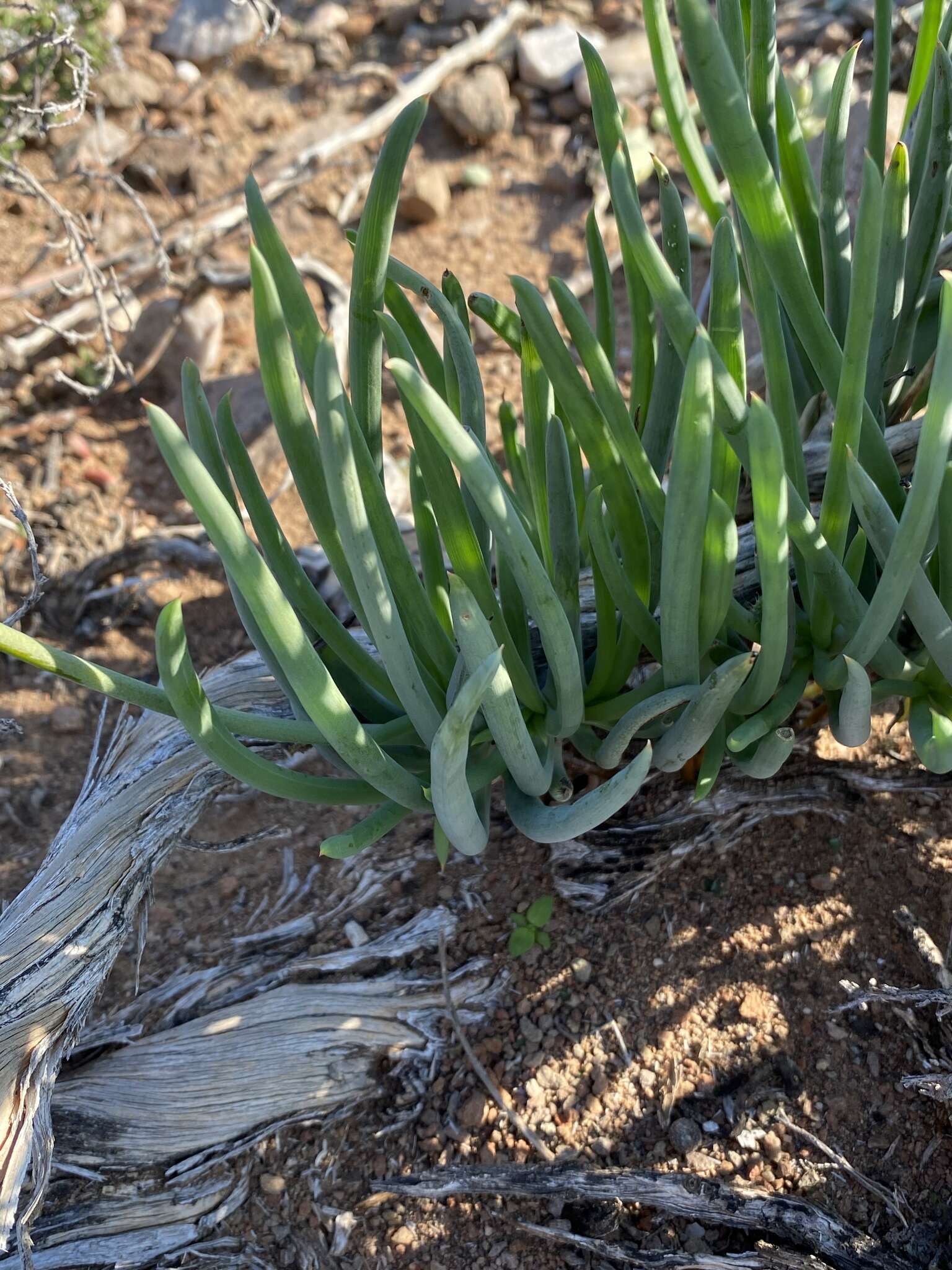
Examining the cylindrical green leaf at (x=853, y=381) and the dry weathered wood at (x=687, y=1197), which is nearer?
the cylindrical green leaf at (x=853, y=381)

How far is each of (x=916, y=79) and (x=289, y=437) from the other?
93 cm

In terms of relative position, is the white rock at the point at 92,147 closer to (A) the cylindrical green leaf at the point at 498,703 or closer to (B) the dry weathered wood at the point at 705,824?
(B) the dry weathered wood at the point at 705,824

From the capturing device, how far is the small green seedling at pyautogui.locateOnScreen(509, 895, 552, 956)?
137 centimetres

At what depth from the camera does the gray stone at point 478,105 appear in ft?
11.2

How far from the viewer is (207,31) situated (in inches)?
144

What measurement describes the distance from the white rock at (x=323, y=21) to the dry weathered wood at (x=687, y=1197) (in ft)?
12.8

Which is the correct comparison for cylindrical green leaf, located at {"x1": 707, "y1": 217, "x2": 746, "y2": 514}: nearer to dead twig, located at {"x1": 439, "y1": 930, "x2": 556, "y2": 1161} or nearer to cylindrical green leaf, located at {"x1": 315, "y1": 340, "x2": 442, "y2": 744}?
cylindrical green leaf, located at {"x1": 315, "y1": 340, "x2": 442, "y2": 744}

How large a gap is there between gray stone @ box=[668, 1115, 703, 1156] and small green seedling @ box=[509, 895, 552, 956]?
274mm

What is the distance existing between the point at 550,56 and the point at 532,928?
124 inches

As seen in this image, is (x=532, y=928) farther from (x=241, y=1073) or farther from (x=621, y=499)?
(x=621, y=499)

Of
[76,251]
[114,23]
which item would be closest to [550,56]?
[114,23]

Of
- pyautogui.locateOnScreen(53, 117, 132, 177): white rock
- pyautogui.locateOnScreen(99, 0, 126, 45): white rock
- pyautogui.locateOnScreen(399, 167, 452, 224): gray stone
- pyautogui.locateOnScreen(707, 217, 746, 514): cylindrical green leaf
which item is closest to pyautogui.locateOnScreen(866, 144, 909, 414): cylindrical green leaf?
pyautogui.locateOnScreen(707, 217, 746, 514): cylindrical green leaf

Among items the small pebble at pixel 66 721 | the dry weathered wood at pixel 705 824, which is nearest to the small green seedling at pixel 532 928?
the dry weathered wood at pixel 705 824

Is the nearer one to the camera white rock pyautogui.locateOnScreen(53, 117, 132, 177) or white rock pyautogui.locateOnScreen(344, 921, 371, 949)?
white rock pyautogui.locateOnScreen(344, 921, 371, 949)
